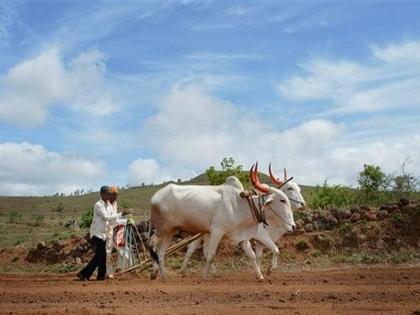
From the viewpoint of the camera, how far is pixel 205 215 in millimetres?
12836

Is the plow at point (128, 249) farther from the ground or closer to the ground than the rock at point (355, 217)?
closer to the ground

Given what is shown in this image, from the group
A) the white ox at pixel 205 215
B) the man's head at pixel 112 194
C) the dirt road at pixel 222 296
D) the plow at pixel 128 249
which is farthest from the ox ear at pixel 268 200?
the man's head at pixel 112 194

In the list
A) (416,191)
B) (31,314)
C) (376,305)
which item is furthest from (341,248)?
(31,314)

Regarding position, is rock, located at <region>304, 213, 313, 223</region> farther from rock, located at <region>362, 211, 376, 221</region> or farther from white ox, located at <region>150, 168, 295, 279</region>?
white ox, located at <region>150, 168, 295, 279</region>

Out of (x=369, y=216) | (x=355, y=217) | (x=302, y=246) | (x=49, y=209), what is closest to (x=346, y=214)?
(x=355, y=217)

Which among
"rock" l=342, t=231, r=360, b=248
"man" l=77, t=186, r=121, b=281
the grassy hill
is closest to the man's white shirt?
"man" l=77, t=186, r=121, b=281

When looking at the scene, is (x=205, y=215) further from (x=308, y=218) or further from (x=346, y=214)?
(x=346, y=214)

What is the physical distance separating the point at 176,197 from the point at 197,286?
8.83 feet

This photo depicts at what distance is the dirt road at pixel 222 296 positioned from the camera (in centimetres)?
809

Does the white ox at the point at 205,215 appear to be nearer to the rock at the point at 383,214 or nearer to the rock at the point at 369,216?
the rock at the point at 369,216

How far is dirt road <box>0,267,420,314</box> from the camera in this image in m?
8.09

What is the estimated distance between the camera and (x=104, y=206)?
12898 millimetres

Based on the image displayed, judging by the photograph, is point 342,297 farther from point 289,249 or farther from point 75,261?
point 75,261

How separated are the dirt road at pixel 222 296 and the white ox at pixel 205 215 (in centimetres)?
144
